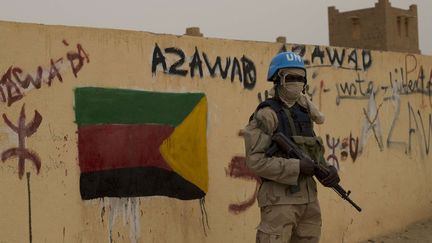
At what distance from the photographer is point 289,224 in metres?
3.88

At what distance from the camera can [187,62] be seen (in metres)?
5.04

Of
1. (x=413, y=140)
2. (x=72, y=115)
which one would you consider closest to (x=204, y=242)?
(x=72, y=115)

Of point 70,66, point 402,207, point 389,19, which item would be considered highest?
point 389,19

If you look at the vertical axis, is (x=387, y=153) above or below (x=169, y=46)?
below

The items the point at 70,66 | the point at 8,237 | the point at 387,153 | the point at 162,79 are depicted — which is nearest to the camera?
the point at 8,237

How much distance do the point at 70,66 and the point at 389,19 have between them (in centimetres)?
2237

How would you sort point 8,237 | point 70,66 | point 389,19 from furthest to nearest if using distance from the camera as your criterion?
point 389,19, point 70,66, point 8,237

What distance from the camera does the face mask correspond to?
3.96m

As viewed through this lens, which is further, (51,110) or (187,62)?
(187,62)

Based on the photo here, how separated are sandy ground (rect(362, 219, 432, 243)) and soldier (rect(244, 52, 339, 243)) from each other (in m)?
2.84

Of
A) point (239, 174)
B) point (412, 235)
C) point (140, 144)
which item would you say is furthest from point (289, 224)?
point (412, 235)

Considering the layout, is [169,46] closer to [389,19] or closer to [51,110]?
[51,110]

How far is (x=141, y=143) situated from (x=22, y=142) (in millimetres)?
861

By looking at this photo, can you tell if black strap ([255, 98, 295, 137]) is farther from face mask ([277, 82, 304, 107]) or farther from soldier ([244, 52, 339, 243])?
face mask ([277, 82, 304, 107])
